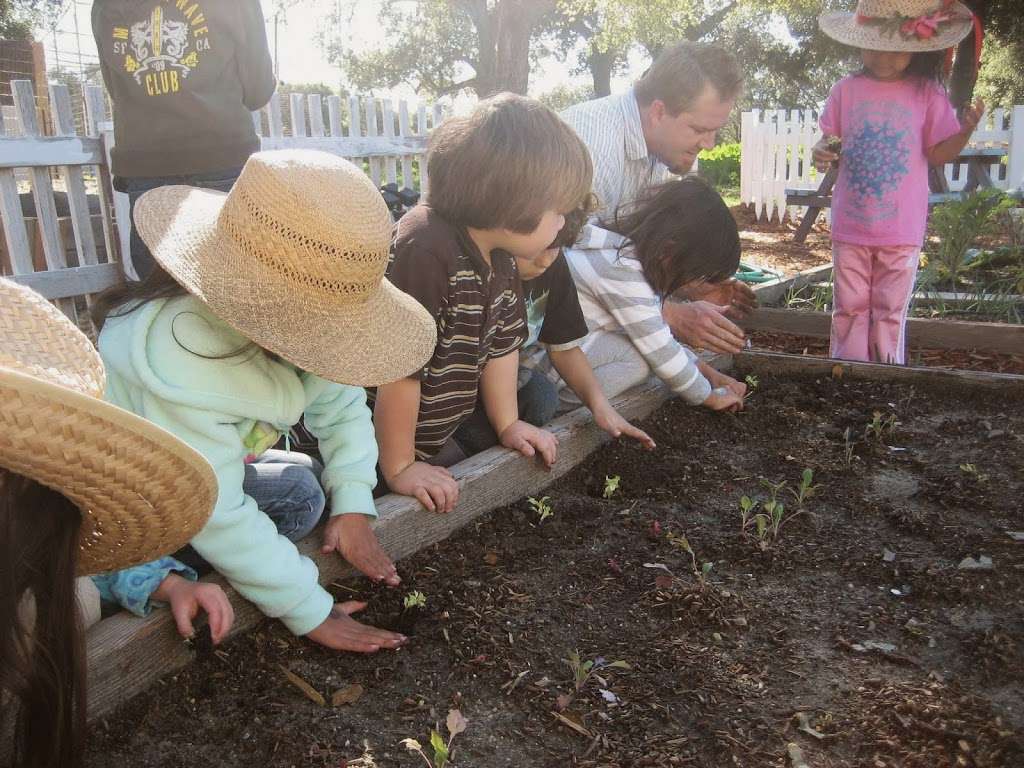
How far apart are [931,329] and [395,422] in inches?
131

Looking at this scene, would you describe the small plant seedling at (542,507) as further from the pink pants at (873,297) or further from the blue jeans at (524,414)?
the pink pants at (873,297)

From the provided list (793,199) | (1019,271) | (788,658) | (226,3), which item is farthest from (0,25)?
(788,658)

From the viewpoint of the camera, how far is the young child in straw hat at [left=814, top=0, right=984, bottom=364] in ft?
13.4

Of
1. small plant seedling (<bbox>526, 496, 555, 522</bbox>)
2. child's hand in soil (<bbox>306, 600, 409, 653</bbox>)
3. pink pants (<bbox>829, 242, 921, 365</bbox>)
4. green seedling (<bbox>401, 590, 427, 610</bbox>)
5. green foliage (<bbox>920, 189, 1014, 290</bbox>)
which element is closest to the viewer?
child's hand in soil (<bbox>306, 600, 409, 653</bbox>)

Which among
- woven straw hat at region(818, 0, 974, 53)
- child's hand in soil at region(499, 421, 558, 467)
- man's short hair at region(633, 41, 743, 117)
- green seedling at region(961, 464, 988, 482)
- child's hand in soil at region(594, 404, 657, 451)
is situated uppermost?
woven straw hat at region(818, 0, 974, 53)

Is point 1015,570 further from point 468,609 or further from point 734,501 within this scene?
point 468,609

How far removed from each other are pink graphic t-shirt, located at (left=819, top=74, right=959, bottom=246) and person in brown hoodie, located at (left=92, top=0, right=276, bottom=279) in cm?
291

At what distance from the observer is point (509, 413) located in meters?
2.84

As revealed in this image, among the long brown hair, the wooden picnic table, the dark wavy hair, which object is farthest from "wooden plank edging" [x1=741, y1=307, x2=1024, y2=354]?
the wooden picnic table

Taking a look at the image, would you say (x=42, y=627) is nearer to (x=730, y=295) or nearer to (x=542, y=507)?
(x=542, y=507)

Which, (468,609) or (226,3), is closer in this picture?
(468,609)

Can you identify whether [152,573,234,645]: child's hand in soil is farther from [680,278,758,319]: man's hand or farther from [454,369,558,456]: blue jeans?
[680,278,758,319]: man's hand

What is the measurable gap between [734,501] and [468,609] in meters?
1.06

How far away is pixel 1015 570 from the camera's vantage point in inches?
89.6
